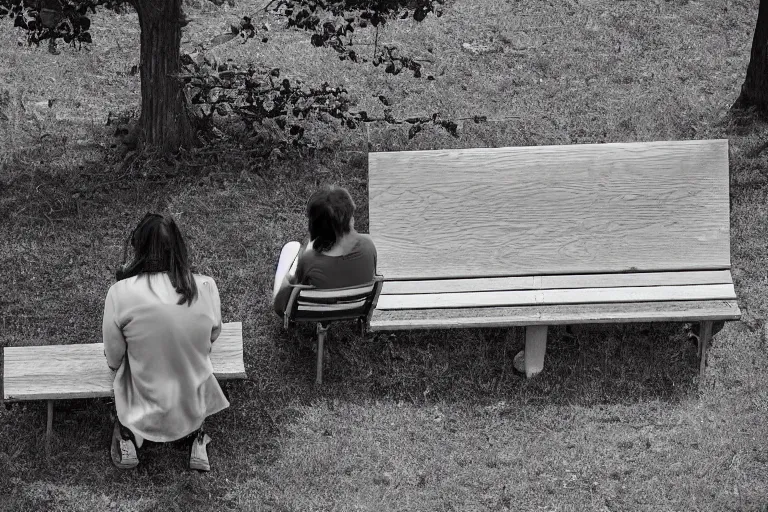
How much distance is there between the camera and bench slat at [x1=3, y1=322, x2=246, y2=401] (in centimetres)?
545

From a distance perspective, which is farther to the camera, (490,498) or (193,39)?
(193,39)

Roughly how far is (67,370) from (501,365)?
225 cm

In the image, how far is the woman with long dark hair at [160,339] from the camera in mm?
5113

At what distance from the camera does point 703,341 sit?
19.9 feet

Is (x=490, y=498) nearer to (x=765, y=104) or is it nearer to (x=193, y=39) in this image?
(x=765, y=104)

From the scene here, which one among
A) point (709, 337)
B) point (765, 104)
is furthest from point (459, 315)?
point (765, 104)

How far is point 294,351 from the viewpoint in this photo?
6.31 m

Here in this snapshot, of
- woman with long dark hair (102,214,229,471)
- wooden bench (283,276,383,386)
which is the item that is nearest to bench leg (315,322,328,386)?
wooden bench (283,276,383,386)

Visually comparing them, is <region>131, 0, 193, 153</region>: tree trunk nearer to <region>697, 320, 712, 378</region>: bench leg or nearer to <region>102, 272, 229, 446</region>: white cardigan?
<region>102, 272, 229, 446</region>: white cardigan

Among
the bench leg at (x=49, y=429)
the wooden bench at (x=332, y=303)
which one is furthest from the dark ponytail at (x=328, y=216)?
the bench leg at (x=49, y=429)

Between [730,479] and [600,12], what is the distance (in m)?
5.54

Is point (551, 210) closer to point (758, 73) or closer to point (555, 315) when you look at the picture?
point (555, 315)

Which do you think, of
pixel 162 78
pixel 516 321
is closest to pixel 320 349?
pixel 516 321

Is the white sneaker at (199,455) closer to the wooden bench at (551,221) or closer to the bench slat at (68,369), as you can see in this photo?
the bench slat at (68,369)
